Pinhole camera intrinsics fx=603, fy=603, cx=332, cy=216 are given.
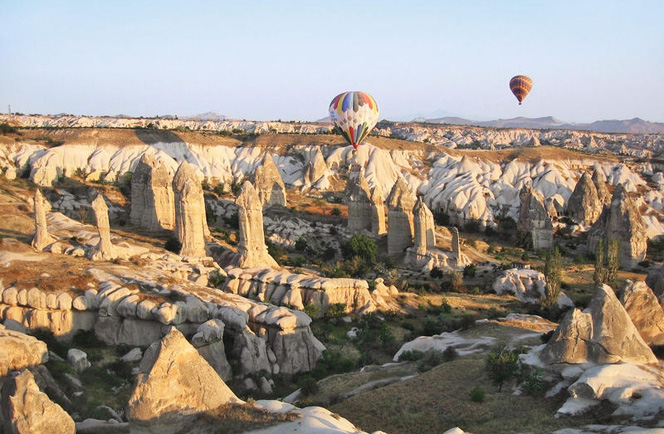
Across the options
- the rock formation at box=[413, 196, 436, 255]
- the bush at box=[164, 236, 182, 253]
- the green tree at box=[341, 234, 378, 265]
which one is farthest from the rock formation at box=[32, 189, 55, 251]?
the rock formation at box=[413, 196, 436, 255]

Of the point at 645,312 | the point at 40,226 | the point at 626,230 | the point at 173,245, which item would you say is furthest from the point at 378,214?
the point at 645,312

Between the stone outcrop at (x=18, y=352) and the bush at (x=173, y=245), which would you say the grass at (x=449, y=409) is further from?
the bush at (x=173, y=245)

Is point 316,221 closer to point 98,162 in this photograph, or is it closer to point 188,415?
point 98,162

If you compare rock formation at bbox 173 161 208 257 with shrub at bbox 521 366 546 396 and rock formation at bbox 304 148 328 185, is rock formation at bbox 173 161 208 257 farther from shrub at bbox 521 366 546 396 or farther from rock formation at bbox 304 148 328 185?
rock formation at bbox 304 148 328 185

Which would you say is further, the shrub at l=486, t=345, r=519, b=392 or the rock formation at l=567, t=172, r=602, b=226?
the rock formation at l=567, t=172, r=602, b=226

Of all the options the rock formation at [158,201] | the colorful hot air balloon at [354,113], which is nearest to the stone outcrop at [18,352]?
the rock formation at [158,201]

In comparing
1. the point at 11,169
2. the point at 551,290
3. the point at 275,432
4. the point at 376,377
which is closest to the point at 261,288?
the point at 376,377
